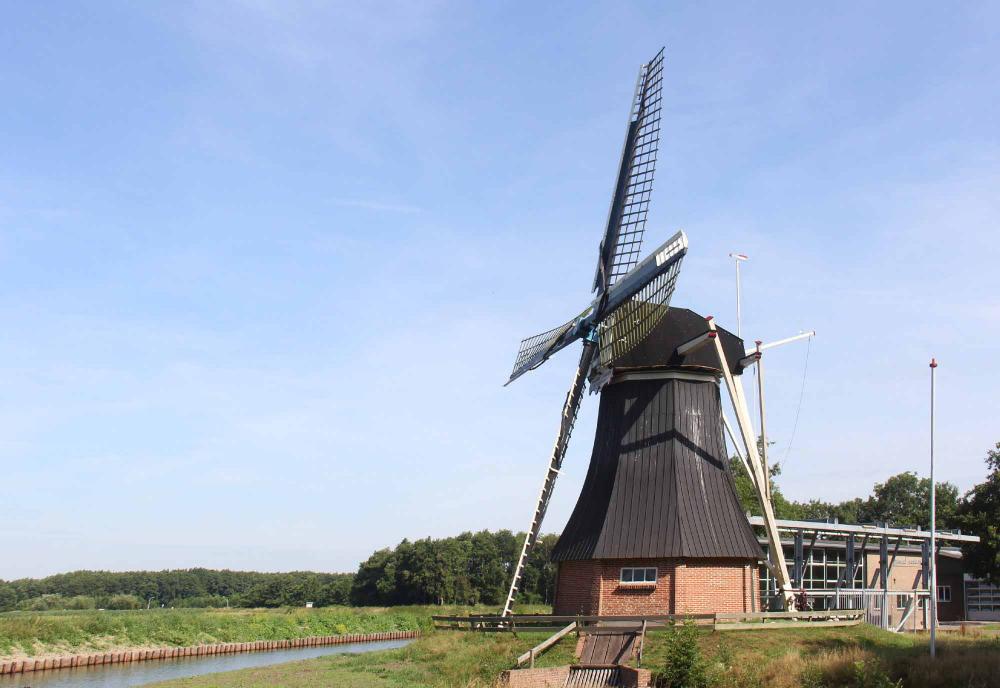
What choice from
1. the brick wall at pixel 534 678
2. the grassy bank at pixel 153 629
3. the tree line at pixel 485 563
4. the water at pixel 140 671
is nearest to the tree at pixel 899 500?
the tree line at pixel 485 563

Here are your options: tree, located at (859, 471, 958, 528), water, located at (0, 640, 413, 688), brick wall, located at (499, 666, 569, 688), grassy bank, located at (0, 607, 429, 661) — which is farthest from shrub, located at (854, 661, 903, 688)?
tree, located at (859, 471, 958, 528)

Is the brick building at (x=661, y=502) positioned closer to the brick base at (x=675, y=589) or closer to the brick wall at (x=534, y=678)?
the brick base at (x=675, y=589)

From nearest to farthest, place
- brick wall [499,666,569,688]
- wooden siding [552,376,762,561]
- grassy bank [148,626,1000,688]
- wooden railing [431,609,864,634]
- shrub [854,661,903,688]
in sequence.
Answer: shrub [854,661,903,688], grassy bank [148,626,1000,688], brick wall [499,666,569,688], wooden railing [431,609,864,634], wooden siding [552,376,762,561]

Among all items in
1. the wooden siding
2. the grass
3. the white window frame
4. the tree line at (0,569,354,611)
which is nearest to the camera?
the grass

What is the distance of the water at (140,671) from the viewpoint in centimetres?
2897

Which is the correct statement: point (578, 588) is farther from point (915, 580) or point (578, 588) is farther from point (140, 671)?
point (140, 671)

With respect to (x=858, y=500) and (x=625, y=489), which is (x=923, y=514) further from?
(x=625, y=489)

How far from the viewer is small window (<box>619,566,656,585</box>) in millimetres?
23953

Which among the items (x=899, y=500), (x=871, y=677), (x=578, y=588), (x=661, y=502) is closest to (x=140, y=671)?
(x=578, y=588)

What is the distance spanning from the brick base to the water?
35.7 ft

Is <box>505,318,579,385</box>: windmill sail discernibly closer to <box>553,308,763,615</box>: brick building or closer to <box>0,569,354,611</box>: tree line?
<box>553,308,763,615</box>: brick building

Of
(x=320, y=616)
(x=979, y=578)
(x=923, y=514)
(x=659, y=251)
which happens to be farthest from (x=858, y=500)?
(x=659, y=251)

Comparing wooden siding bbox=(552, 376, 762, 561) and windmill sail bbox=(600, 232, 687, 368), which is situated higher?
windmill sail bbox=(600, 232, 687, 368)

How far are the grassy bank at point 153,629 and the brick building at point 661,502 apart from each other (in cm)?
809
